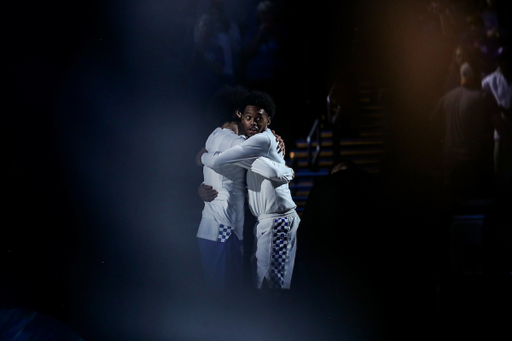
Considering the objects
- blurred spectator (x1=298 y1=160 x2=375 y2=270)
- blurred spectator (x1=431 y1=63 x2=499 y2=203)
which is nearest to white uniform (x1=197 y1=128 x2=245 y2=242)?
blurred spectator (x1=298 y1=160 x2=375 y2=270)

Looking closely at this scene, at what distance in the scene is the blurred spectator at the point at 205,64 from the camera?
2864mm

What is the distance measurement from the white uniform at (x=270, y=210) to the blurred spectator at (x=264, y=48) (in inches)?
40.8

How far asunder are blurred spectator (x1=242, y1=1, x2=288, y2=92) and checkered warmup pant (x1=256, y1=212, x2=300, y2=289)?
1245 mm

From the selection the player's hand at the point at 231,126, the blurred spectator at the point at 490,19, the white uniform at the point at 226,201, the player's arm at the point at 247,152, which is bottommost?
the white uniform at the point at 226,201

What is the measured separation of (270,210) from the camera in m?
2.32

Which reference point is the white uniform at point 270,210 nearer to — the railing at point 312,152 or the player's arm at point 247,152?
the player's arm at point 247,152

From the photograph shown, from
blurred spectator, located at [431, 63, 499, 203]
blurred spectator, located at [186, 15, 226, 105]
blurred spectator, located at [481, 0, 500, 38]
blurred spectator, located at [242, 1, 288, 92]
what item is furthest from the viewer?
blurred spectator, located at [481, 0, 500, 38]

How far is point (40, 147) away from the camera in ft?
7.99

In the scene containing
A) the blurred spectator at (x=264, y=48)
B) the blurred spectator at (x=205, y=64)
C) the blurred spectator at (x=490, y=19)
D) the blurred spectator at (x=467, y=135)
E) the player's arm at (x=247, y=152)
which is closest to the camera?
the player's arm at (x=247, y=152)

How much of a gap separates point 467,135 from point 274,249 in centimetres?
187

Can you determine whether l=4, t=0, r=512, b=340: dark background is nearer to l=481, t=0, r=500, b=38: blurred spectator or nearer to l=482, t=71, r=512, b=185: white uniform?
l=482, t=71, r=512, b=185: white uniform

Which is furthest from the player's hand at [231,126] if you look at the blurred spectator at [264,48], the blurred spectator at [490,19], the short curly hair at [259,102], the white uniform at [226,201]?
the blurred spectator at [490,19]

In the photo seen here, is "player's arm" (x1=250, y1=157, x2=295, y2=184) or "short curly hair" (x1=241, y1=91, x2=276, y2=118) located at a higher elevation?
"short curly hair" (x1=241, y1=91, x2=276, y2=118)

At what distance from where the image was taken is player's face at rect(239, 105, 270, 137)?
90.4 inches
